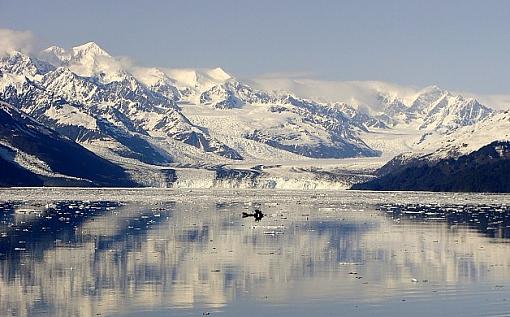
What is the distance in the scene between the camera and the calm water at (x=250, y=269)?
4256 centimetres

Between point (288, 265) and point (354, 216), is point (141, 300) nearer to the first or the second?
point (288, 265)

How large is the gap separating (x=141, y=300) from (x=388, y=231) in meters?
42.1

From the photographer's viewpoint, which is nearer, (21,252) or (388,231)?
(21,252)

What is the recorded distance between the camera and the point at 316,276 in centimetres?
5156

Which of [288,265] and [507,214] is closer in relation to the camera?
[288,265]

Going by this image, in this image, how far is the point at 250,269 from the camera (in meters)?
54.0

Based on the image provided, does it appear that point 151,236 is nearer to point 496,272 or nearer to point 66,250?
point 66,250

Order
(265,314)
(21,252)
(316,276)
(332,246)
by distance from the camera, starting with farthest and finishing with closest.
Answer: (332,246) → (21,252) → (316,276) → (265,314)

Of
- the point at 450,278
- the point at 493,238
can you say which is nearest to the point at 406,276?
the point at 450,278

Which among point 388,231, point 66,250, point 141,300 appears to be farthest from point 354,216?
point 141,300

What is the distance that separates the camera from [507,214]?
374ft

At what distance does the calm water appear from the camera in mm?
42562

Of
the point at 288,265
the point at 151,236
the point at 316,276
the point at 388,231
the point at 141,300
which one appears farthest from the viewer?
the point at 388,231

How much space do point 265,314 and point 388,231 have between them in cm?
4333
